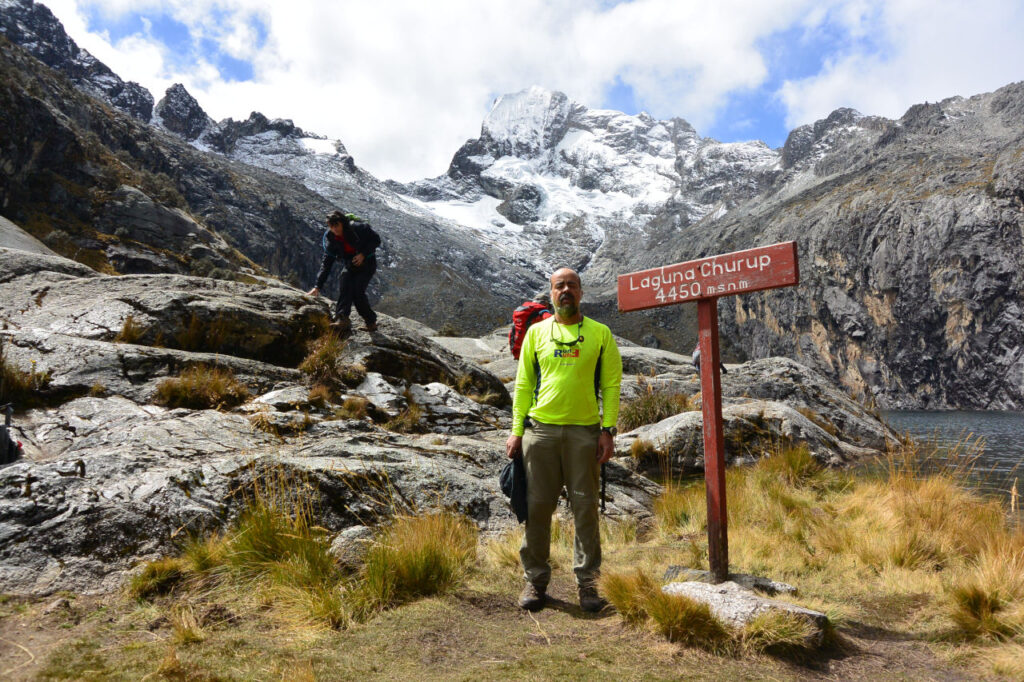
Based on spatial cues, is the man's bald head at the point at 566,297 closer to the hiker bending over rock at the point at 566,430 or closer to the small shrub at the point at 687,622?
the hiker bending over rock at the point at 566,430

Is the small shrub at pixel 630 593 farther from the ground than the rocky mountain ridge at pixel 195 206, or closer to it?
closer to it

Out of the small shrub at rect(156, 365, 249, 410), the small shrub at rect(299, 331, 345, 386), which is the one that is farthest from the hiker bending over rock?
the small shrub at rect(299, 331, 345, 386)

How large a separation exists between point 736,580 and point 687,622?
40.0 inches

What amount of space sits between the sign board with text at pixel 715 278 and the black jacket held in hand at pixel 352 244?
5155mm

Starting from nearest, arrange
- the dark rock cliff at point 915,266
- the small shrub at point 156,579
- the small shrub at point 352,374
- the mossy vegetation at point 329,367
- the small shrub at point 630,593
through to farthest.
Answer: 1. the small shrub at point 630,593
2. the small shrub at point 156,579
3. the mossy vegetation at point 329,367
4. the small shrub at point 352,374
5. the dark rock cliff at point 915,266

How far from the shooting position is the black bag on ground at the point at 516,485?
420 centimetres

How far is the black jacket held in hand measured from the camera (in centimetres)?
881

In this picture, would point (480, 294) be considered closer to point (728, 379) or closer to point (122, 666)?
point (728, 379)

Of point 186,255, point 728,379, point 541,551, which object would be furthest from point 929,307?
point 541,551

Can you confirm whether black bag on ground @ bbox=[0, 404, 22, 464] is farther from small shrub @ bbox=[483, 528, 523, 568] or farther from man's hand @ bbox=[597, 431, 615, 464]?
man's hand @ bbox=[597, 431, 615, 464]

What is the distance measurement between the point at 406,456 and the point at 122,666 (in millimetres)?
3353

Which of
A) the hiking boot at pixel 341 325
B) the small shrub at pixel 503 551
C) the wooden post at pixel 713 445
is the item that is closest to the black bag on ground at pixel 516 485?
the small shrub at pixel 503 551

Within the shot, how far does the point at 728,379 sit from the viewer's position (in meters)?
17.2

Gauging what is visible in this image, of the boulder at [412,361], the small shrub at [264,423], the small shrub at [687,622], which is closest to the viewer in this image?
the small shrub at [687,622]
